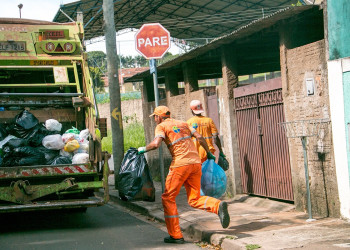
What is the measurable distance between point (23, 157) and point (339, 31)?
4709 millimetres

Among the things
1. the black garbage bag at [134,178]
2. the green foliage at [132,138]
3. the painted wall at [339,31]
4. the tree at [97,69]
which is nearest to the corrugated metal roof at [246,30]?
the painted wall at [339,31]

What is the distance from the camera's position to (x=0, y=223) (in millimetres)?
9023

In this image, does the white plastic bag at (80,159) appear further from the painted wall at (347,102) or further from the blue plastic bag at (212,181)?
the painted wall at (347,102)

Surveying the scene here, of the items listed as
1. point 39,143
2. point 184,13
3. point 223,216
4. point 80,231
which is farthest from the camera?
point 184,13

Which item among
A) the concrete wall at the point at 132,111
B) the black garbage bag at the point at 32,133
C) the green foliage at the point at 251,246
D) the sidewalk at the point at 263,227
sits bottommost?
the sidewalk at the point at 263,227

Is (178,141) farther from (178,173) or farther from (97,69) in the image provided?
(97,69)

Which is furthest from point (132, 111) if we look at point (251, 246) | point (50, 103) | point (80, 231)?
point (251, 246)

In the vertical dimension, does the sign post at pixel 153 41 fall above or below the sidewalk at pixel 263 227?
above

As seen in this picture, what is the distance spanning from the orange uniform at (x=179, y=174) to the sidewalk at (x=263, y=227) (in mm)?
409

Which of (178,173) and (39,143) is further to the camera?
(39,143)

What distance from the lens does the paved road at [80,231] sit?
6750 millimetres

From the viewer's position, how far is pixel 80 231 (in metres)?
7.84

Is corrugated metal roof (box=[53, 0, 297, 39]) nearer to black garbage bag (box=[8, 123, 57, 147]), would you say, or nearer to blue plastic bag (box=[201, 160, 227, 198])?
black garbage bag (box=[8, 123, 57, 147])

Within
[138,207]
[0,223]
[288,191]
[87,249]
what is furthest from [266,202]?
[0,223]
